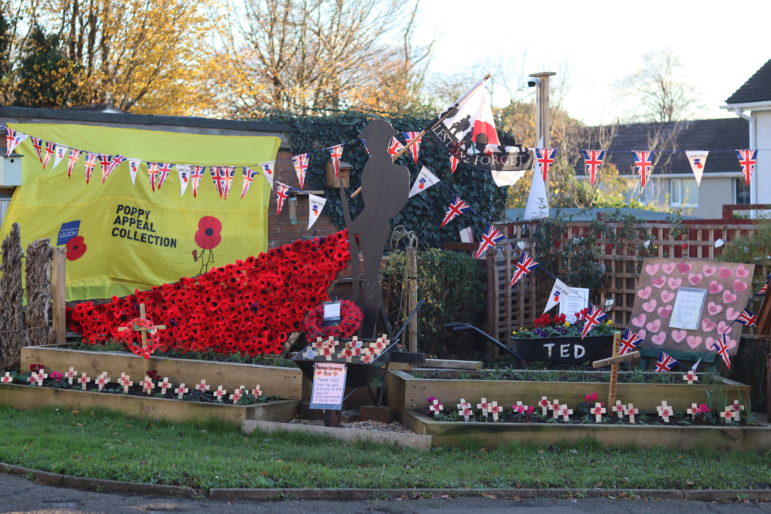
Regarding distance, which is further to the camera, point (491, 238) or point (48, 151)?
point (491, 238)

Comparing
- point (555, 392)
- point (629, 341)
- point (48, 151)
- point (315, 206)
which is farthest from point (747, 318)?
point (48, 151)

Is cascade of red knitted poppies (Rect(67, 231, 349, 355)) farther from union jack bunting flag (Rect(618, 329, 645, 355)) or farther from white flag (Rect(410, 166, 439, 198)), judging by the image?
union jack bunting flag (Rect(618, 329, 645, 355))

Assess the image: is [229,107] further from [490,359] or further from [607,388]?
[607,388]

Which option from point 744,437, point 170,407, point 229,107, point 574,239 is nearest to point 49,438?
point 170,407

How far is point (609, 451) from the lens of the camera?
298 inches

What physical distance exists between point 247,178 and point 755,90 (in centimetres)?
1519

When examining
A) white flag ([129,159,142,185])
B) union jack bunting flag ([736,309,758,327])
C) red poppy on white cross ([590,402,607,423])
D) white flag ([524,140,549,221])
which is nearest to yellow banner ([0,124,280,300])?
white flag ([129,159,142,185])

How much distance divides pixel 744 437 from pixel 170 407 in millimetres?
5059

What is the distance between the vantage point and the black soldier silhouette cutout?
895cm

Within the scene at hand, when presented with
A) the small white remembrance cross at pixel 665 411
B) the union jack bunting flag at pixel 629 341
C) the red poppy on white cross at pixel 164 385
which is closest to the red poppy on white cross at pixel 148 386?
the red poppy on white cross at pixel 164 385

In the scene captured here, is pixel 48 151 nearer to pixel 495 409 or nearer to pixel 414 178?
pixel 414 178

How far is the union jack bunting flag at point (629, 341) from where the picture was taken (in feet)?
31.4

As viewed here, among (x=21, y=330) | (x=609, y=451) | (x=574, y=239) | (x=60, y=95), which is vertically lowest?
(x=609, y=451)

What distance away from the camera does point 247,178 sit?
39.2ft
